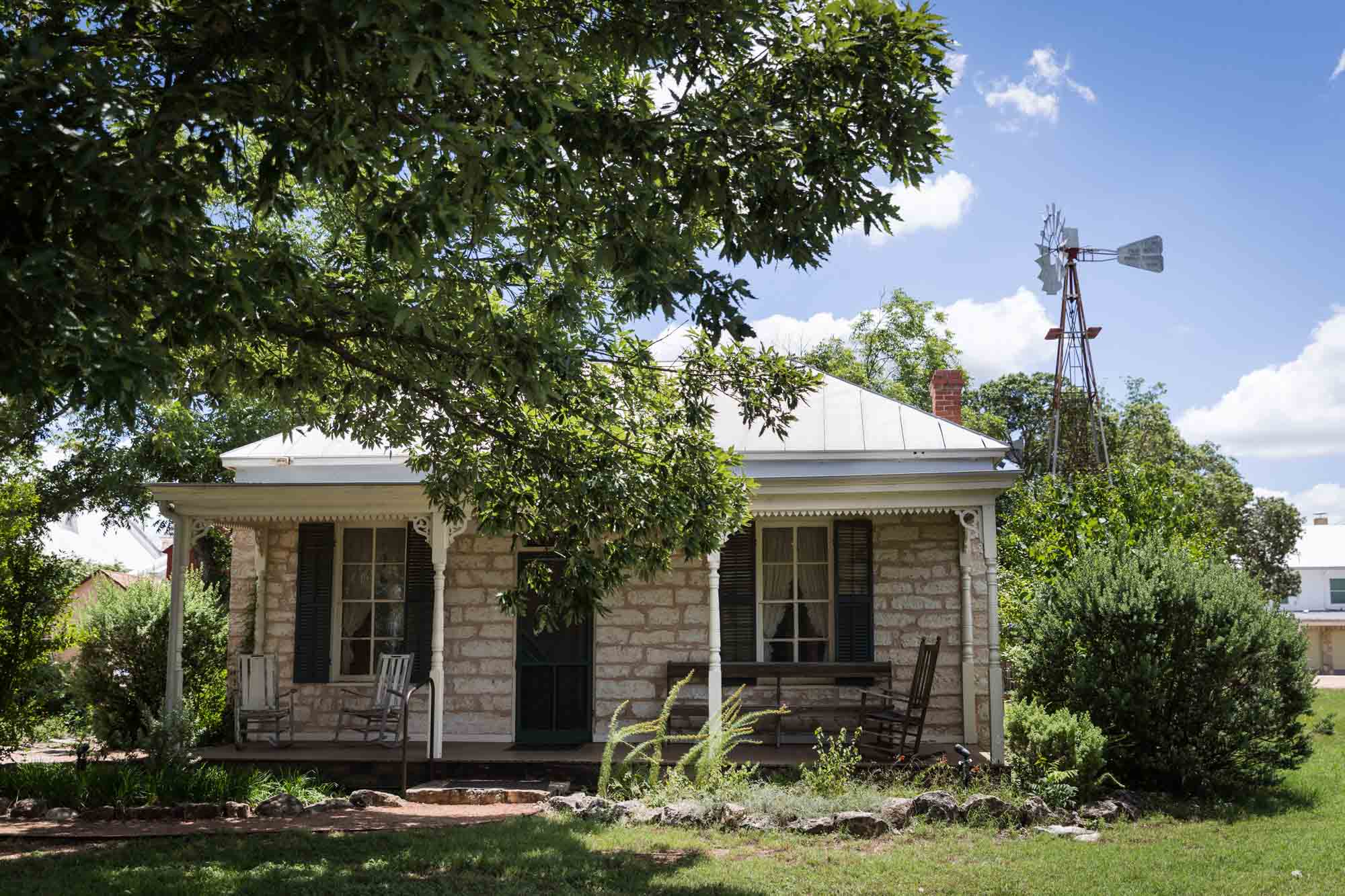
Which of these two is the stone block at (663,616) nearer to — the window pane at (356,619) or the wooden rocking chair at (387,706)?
the wooden rocking chair at (387,706)

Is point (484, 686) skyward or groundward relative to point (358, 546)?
groundward

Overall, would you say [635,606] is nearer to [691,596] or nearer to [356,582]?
[691,596]

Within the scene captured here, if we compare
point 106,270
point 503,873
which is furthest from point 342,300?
point 503,873

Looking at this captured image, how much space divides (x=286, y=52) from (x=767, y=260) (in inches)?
88.8

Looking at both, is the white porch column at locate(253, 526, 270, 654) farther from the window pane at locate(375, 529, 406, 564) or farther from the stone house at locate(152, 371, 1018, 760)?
the window pane at locate(375, 529, 406, 564)

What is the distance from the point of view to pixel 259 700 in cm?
1141

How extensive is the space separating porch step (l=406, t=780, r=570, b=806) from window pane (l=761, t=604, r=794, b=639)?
308cm

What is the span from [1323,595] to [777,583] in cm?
3705

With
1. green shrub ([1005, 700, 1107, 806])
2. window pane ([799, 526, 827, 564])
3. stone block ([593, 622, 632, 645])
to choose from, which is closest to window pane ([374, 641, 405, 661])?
stone block ([593, 622, 632, 645])

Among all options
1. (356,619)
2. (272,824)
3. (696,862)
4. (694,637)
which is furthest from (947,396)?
(272,824)

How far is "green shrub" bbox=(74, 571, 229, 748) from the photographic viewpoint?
13.2 meters

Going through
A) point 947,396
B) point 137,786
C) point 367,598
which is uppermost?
point 947,396

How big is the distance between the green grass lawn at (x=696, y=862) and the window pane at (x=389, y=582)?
4365 mm

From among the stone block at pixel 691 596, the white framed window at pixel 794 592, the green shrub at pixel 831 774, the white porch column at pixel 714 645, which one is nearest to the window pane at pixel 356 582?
the stone block at pixel 691 596
